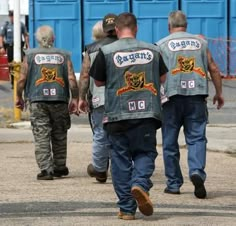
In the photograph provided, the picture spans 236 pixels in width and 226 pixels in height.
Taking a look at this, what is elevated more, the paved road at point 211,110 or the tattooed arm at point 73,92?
the tattooed arm at point 73,92

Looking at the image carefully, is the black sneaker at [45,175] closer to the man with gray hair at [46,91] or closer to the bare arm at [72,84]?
the man with gray hair at [46,91]

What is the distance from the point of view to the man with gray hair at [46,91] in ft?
35.5

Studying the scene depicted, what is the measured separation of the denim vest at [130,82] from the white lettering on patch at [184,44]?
4.50 ft

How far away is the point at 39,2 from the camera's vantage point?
75.7 ft

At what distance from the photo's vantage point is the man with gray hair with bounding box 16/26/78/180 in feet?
35.5

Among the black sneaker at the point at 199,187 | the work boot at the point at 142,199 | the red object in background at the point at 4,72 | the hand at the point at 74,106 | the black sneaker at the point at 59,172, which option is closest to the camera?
the work boot at the point at 142,199

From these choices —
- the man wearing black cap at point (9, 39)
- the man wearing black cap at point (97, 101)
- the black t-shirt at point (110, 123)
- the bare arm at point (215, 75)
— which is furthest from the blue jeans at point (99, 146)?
the man wearing black cap at point (9, 39)

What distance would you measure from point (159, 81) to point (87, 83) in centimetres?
198

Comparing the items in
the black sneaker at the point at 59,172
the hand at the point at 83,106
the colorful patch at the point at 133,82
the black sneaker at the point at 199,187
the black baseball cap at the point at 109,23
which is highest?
the black baseball cap at the point at 109,23

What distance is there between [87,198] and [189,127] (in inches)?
51.3

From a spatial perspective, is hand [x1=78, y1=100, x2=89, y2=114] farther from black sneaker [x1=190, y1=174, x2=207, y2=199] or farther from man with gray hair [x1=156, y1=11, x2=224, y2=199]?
black sneaker [x1=190, y1=174, x2=207, y2=199]

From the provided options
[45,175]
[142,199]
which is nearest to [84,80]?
[45,175]

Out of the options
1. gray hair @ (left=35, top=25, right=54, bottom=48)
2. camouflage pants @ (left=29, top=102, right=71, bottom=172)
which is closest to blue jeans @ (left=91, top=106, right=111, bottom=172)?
camouflage pants @ (left=29, top=102, right=71, bottom=172)

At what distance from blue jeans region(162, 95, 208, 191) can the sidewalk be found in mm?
313
